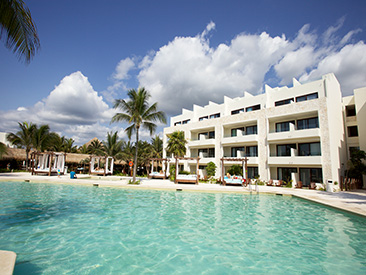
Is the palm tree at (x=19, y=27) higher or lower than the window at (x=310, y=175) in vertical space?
higher

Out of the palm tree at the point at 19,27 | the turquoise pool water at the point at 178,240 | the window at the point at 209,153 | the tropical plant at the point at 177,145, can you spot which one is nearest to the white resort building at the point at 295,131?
the window at the point at 209,153

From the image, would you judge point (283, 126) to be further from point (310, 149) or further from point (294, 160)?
point (294, 160)

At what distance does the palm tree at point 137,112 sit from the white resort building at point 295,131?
9.62 m

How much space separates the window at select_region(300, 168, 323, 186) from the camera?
19.5m

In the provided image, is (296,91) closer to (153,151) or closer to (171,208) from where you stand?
(171,208)

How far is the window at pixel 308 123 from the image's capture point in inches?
803

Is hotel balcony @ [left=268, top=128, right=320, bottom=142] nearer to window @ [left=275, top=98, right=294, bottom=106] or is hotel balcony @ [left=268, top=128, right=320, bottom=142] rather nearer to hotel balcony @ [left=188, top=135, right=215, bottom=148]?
window @ [left=275, top=98, right=294, bottom=106]

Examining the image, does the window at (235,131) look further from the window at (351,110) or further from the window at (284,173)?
the window at (351,110)

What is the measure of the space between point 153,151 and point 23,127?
20.0 meters

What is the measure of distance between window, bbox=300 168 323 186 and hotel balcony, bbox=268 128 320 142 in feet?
10.7

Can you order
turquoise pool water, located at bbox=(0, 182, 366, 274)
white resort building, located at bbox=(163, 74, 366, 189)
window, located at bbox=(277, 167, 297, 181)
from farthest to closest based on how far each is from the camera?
window, located at bbox=(277, 167, 297, 181) < white resort building, located at bbox=(163, 74, 366, 189) < turquoise pool water, located at bbox=(0, 182, 366, 274)

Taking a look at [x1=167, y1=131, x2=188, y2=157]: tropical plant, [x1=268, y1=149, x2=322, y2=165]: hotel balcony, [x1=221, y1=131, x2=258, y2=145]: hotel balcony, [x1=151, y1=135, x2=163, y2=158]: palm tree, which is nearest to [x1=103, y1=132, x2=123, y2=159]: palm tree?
[x1=151, y1=135, x2=163, y2=158]: palm tree

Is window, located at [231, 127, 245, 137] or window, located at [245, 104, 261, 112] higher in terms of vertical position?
window, located at [245, 104, 261, 112]

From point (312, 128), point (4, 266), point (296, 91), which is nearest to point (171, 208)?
point (4, 266)
